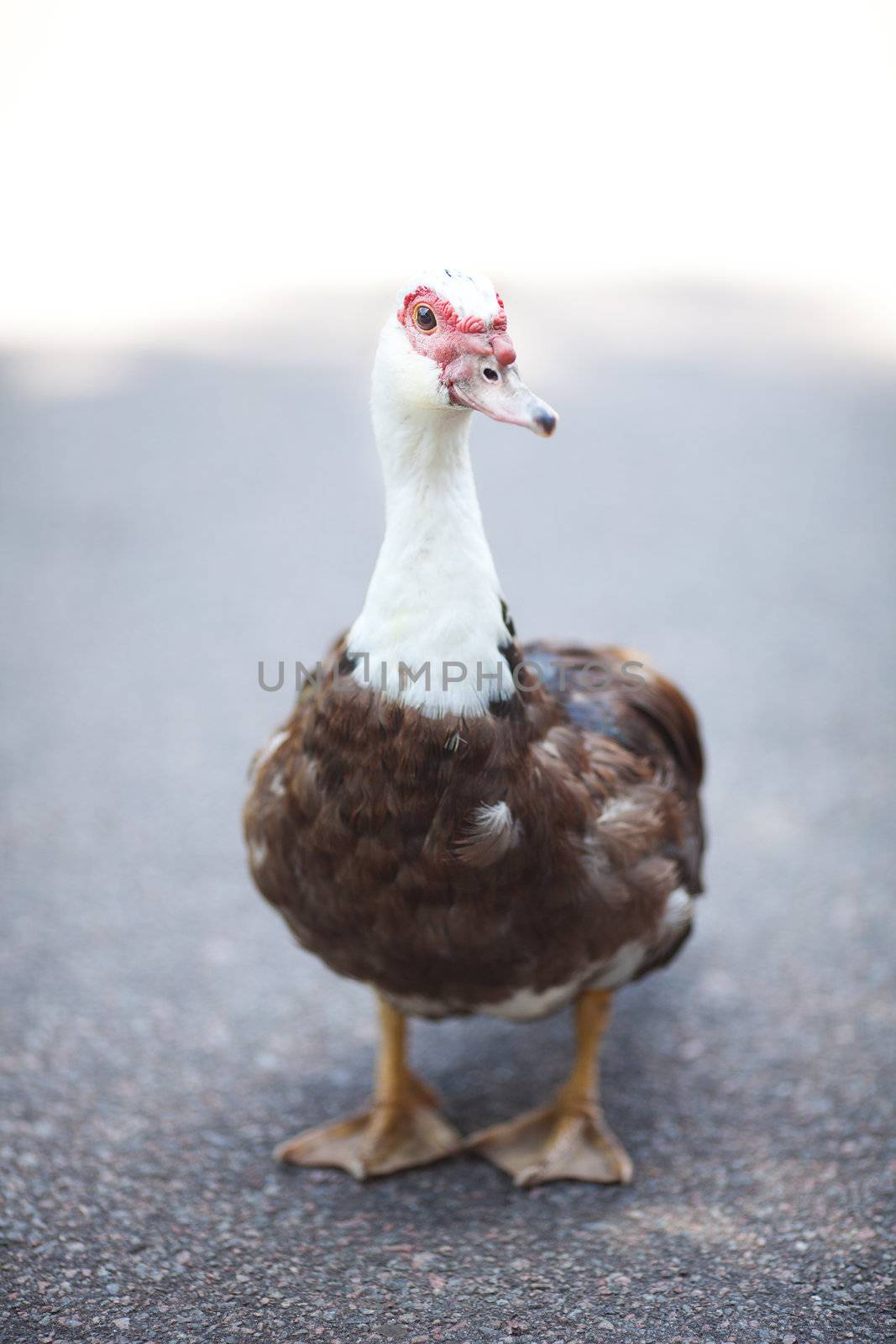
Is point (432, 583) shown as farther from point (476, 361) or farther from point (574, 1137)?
point (574, 1137)

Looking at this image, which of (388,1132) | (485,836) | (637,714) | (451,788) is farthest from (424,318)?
(388,1132)

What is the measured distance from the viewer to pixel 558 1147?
330 cm

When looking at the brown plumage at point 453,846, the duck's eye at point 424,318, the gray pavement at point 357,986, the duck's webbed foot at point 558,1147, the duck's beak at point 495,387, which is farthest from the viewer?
the duck's webbed foot at point 558,1147

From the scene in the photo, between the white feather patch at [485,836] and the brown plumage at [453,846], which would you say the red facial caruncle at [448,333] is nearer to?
the brown plumage at [453,846]

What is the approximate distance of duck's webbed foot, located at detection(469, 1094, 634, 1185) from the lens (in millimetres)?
3256

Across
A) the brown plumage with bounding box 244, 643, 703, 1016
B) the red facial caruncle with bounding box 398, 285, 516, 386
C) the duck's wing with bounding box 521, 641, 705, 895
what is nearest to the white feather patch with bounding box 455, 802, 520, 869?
the brown plumage with bounding box 244, 643, 703, 1016

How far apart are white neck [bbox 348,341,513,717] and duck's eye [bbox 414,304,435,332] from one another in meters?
0.15

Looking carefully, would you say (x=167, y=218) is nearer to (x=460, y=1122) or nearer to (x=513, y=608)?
(x=513, y=608)

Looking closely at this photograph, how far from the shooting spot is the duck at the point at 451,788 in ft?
8.55

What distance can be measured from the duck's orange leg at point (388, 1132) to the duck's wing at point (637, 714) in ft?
2.99

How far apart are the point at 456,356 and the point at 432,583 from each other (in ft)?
1.51

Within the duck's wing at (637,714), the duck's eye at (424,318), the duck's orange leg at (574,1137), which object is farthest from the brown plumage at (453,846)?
the duck's eye at (424,318)

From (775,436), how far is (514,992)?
6.16 metres

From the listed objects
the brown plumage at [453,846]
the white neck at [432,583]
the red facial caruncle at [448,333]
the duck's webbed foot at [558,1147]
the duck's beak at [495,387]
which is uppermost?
the red facial caruncle at [448,333]
